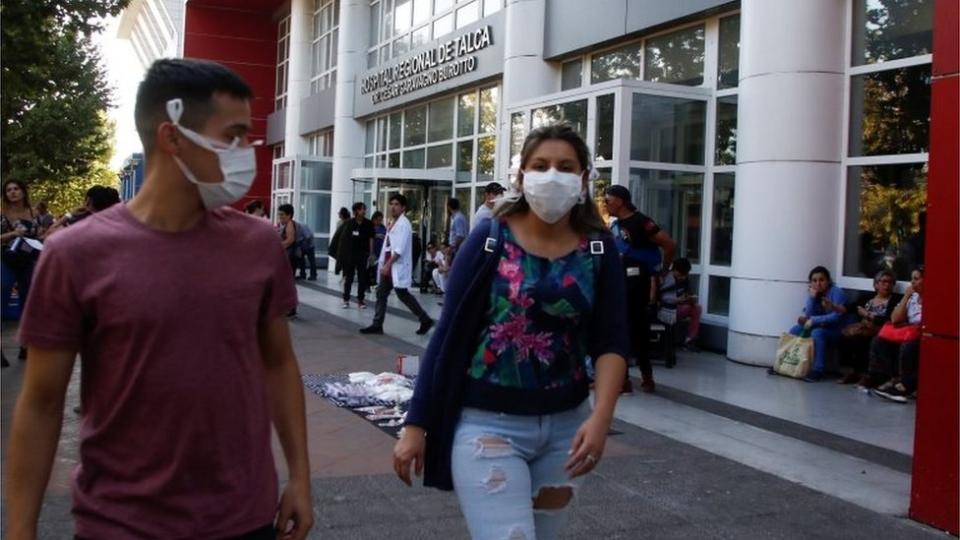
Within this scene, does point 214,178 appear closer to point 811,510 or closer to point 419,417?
point 419,417

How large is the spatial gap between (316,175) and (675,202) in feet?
57.3

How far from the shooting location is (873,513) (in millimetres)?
5410

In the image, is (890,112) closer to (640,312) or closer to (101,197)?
(640,312)

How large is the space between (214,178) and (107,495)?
2.32 ft

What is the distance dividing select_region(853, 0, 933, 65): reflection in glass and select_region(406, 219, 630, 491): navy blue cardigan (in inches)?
332

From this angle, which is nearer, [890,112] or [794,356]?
[794,356]

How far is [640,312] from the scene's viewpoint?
8734mm

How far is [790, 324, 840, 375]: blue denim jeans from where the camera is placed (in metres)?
10.0

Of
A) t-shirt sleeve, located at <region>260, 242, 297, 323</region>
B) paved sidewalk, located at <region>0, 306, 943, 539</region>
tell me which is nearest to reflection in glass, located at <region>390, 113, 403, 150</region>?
paved sidewalk, located at <region>0, 306, 943, 539</region>

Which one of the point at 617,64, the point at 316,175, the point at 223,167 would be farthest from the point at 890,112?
the point at 316,175

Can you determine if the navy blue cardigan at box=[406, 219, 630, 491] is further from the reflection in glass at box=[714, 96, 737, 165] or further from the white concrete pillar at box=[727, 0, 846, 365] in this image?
the reflection in glass at box=[714, 96, 737, 165]

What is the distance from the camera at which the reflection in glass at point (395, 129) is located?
80.5ft

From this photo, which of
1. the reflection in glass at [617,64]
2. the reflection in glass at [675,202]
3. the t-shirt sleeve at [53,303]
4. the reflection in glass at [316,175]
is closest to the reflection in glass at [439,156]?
the reflection in glass at [617,64]

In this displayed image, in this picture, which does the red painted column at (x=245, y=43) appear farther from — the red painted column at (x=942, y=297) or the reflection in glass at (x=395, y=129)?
the red painted column at (x=942, y=297)
